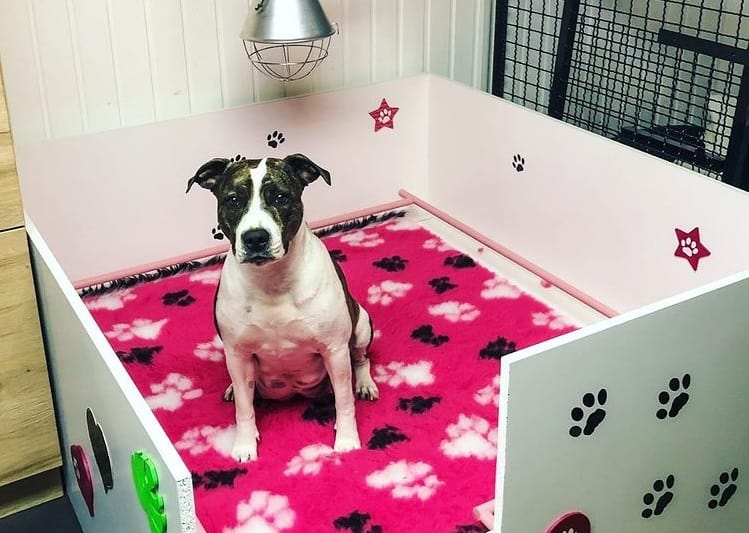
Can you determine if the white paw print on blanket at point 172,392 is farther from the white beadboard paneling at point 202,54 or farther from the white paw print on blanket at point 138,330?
the white beadboard paneling at point 202,54

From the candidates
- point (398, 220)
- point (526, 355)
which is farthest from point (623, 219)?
point (526, 355)

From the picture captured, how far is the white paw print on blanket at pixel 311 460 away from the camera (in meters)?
1.75

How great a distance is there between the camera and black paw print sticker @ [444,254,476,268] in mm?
2488

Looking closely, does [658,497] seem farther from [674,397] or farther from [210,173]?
[210,173]

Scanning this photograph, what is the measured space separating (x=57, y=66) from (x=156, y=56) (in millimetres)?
240

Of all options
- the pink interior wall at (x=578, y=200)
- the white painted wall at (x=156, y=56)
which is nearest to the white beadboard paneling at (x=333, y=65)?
the white painted wall at (x=156, y=56)

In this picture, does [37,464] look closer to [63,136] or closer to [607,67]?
[63,136]

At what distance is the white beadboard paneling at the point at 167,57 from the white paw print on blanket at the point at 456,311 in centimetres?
82

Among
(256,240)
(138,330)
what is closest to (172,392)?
(138,330)

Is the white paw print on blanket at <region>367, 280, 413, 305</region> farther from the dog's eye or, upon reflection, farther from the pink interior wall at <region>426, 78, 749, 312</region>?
the dog's eye

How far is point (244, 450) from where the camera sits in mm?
1775

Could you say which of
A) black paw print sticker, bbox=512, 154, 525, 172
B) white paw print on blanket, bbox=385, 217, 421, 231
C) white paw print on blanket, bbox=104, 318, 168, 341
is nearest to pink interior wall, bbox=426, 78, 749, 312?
black paw print sticker, bbox=512, 154, 525, 172

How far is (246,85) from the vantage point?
2467 millimetres

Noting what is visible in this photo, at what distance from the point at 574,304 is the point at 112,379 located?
1.31 m
